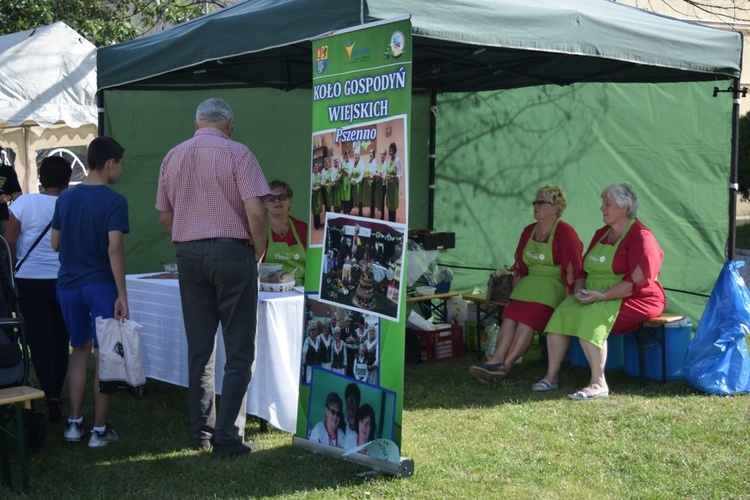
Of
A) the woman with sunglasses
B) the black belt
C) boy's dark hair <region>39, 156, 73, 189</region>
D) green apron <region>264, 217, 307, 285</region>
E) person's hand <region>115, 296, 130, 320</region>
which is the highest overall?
boy's dark hair <region>39, 156, 73, 189</region>

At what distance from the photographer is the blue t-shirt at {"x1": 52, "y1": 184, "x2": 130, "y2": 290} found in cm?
390

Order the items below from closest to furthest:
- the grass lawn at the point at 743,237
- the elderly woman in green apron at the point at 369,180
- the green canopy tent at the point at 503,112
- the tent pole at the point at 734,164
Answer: the elderly woman in green apron at the point at 369,180, the green canopy tent at the point at 503,112, the tent pole at the point at 734,164, the grass lawn at the point at 743,237

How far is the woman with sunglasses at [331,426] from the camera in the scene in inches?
145

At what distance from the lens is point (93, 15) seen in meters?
10.9

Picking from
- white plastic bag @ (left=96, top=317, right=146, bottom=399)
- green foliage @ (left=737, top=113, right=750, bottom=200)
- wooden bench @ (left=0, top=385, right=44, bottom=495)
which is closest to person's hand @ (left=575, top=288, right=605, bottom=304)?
white plastic bag @ (left=96, top=317, right=146, bottom=399)

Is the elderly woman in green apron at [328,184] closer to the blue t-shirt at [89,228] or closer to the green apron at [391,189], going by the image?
the green apron at [391,189]

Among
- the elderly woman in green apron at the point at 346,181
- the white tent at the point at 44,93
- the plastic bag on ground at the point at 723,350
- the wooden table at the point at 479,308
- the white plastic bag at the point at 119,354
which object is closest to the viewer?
the elderly woman in green apron at the point at 346,181

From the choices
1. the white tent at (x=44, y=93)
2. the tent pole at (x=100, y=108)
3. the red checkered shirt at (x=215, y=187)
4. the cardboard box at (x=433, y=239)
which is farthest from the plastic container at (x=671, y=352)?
the white tent at (x=44, y=93)

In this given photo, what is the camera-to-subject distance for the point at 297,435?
3928 mm

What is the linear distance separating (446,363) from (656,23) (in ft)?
8.56

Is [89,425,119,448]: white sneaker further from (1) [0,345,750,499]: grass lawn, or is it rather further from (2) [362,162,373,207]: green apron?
(2) [362,162,373,207]: green apron

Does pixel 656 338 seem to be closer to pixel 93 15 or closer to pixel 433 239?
pixel 433 239

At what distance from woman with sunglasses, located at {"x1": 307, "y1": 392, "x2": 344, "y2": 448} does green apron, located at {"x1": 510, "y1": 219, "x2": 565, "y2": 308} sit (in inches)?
83.5

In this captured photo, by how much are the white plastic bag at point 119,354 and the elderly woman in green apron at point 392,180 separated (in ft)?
4.41
